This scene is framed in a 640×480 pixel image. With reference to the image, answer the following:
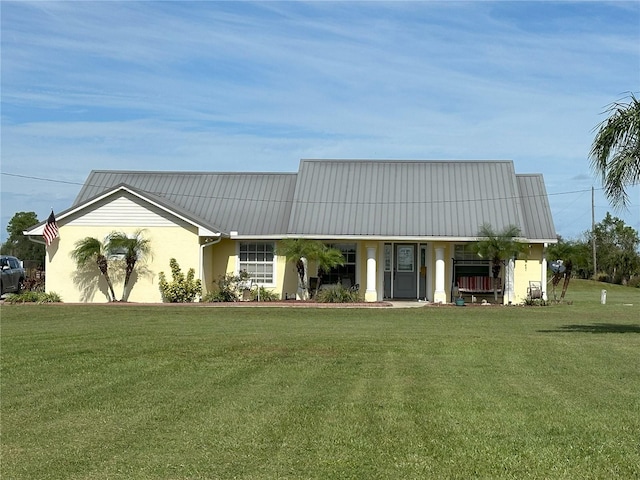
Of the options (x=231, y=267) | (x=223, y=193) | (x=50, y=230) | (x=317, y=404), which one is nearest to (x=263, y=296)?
(x=231, y=267)

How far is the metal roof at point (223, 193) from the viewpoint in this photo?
34.5 meters

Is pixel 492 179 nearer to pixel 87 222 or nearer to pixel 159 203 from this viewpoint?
pixel 159 203

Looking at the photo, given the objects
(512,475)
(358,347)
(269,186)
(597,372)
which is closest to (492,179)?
(269,186)

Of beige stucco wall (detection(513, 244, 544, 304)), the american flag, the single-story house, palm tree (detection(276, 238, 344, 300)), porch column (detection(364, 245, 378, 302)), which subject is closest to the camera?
palm tree (detection(276, 238, 344, 300))

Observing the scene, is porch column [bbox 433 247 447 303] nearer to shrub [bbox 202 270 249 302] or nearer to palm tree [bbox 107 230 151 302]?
shrub [bbox 202 270 249 302]

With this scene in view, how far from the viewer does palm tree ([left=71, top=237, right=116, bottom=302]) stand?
31250 mm

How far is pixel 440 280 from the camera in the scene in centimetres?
3247

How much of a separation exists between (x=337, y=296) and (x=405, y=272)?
3.87m

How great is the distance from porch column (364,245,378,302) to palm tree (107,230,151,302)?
8144 millimetres

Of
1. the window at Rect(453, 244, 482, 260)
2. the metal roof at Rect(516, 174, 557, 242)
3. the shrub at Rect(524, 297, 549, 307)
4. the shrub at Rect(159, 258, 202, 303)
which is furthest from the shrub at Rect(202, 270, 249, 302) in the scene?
the metal roof at Rect(516, 174, 557, 242)

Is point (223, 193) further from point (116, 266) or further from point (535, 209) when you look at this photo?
point (535, 209)

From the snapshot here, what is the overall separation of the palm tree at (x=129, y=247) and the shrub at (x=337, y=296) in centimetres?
654

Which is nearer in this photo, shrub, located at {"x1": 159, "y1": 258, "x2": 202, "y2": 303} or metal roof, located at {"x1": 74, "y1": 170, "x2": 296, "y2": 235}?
shrub, located at {"x1": 159, "y1": 258, "x2": 202, "y2": 303}

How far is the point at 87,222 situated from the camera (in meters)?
32.2
